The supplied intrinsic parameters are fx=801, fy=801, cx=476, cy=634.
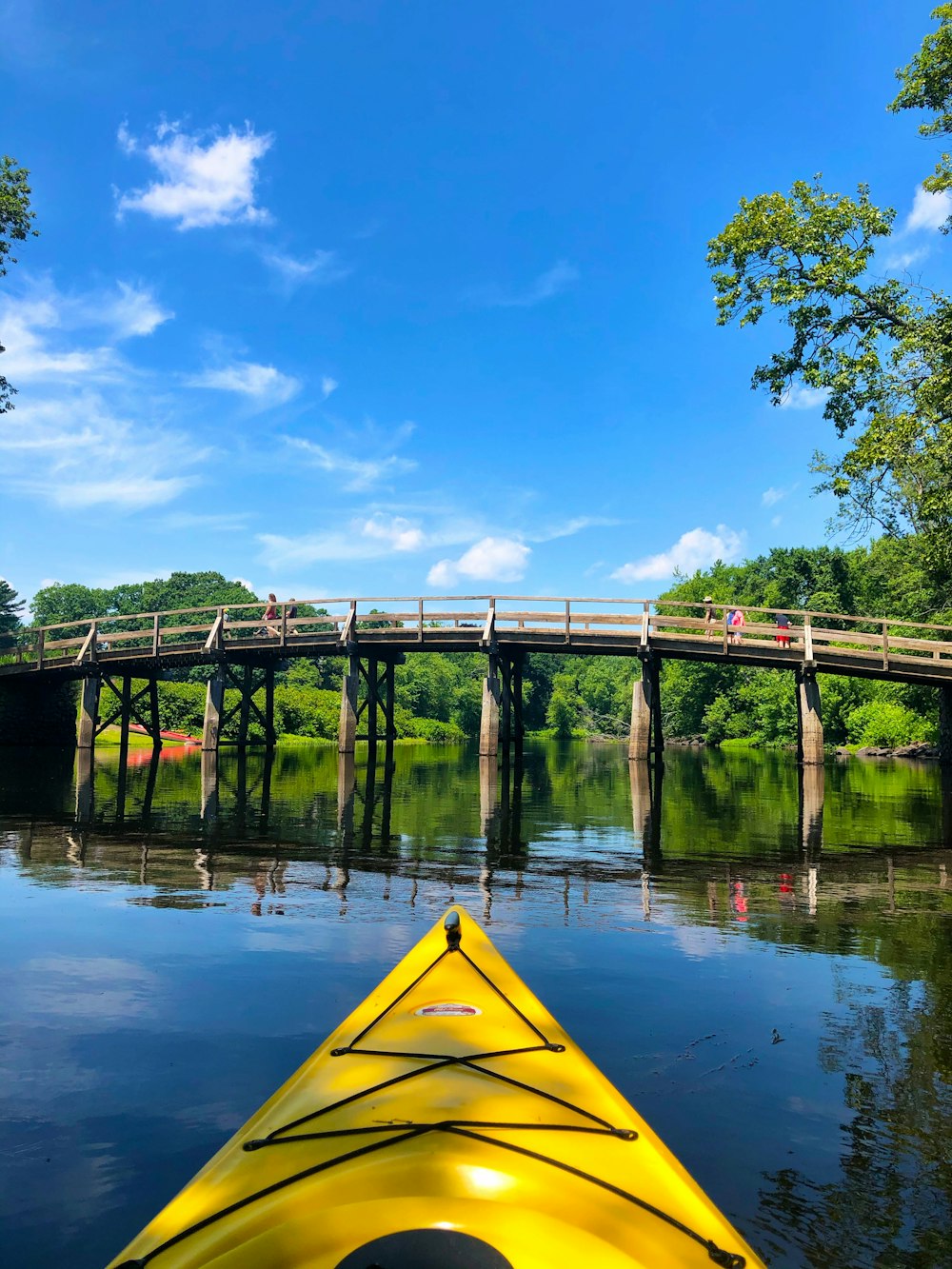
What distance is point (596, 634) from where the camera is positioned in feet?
76.2

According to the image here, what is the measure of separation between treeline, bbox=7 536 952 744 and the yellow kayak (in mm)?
22349

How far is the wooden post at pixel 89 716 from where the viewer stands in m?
25.6

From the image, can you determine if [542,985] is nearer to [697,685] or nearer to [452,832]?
[452,832]

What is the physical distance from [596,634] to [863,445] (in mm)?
8718

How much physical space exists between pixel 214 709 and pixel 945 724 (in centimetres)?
2373

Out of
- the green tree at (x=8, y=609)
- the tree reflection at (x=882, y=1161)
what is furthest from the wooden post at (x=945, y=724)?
the green tree at (x=8, y=609)

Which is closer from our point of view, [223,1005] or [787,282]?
[223,1005]

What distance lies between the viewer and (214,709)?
85.9ft

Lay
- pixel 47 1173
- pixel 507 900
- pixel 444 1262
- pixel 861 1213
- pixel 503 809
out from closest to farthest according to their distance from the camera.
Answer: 1. pixel 444 1262
2. pixel 861 1213
3. pixel 47 1173
4. pixel 507 900
5. pixel 503 809

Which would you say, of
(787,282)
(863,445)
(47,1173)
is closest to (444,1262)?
(47,1173)

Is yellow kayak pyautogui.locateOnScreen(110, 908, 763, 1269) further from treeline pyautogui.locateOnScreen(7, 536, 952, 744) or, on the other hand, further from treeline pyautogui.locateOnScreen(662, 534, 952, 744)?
treeline pyautogui.locateOnScreen(662, 534, 952, 744)

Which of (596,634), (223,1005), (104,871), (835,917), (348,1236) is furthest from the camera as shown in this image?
(596,634)

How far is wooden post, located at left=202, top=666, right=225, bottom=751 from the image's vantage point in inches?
1012

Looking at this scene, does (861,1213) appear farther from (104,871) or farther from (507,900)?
(104,871)
